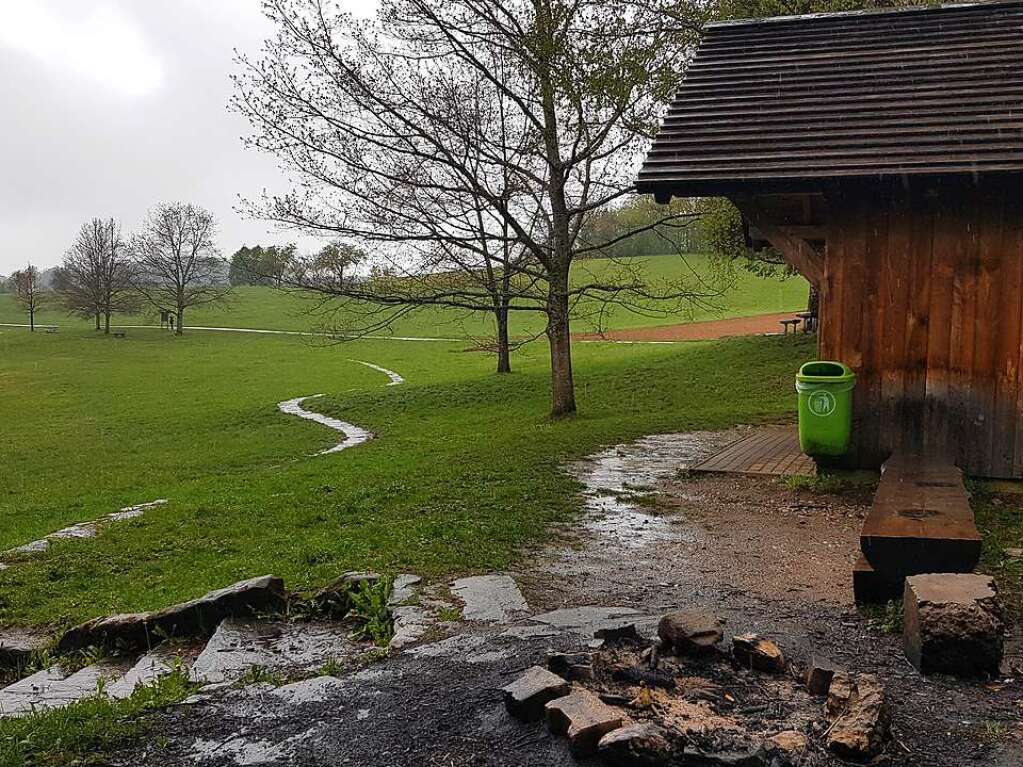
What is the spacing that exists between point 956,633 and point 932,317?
604cm

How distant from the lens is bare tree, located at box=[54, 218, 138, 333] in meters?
63.7

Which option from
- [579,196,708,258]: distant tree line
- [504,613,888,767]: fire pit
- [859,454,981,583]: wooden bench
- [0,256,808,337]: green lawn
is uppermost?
[579,196,708,258]: distant tree line

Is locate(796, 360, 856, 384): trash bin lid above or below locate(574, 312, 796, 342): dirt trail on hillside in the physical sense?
above

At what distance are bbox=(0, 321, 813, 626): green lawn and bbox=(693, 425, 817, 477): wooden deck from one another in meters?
2.25

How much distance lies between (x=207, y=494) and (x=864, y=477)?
29.4 ft

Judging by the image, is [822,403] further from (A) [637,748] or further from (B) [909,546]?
(A) [637,748]

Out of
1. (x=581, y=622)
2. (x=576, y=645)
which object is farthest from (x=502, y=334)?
(x=576, y=645)

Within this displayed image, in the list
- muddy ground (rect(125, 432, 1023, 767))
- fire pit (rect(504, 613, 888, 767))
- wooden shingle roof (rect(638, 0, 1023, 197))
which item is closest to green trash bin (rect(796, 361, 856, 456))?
muddy ground (rect(125, 432, 1023, 767))

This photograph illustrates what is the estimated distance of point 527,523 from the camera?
8.61 metres

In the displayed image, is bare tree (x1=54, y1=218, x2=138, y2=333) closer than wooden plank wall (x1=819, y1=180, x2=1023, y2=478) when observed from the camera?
No

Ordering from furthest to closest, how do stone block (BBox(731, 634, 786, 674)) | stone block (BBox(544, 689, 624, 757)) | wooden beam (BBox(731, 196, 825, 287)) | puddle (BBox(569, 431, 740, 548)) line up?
1. wooden beam (BBox(731, 196, 825, 287))
2. puddle (BBox(569, 431, 740, 548))
3. stone block (BBox(731, 634, 786, 674))
4. stone block (BBox(544, 689, 624, 757))

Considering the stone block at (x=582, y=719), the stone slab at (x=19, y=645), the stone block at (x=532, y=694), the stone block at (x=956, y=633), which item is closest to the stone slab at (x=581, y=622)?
the stone block at (x=532, y=694)

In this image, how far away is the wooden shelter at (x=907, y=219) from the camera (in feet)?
29.5

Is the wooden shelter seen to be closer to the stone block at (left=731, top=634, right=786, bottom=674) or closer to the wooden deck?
the wooden deck
